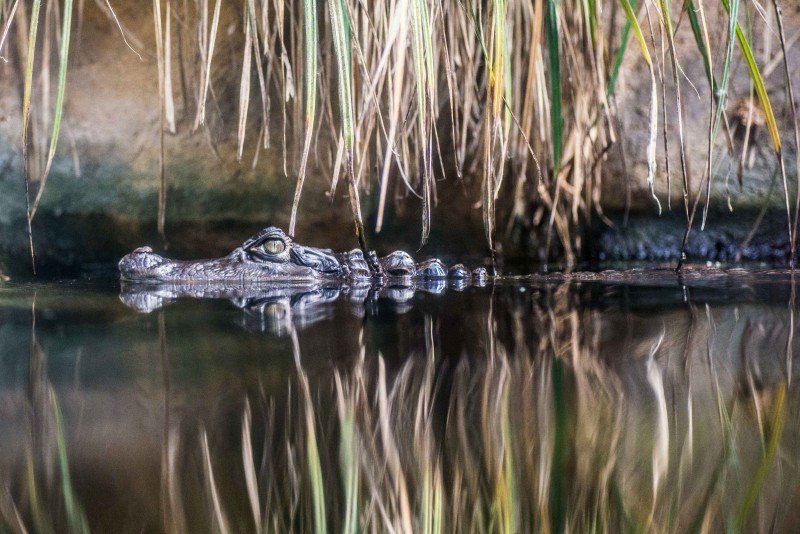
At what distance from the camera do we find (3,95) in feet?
12.1

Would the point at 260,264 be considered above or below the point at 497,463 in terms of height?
above

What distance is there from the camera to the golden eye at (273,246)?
3.46 meters

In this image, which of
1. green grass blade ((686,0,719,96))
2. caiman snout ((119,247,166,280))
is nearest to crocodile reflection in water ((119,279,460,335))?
caiman snout ((119,247,166,280))

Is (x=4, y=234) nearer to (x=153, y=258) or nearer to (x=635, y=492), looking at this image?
(x=153, y=258)

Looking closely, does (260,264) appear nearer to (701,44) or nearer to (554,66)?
(554,66)

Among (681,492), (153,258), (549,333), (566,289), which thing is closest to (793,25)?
(566,289)

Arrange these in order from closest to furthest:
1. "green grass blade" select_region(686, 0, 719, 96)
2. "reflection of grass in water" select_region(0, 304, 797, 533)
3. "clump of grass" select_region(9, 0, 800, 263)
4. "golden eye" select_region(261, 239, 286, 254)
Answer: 1. "reflection of grass in water" select_region(0, 304, 797, 533)
2. "clump of grass" select_region(9, 0, 800, 263)
3. "green grass blade" select_region(686, 0, 719, 96)
4. "golden eye" select_region(261, 239, 286, 254)

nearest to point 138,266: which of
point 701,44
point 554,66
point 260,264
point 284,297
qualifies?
point 260,264

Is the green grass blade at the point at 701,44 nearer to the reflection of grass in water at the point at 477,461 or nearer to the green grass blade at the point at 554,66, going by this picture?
the green grass blade at the point at 554,66

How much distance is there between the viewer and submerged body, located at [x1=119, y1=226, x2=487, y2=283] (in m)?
3.28

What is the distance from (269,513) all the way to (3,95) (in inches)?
140

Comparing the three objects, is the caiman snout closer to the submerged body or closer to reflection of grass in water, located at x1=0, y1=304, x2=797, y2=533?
the submerged body

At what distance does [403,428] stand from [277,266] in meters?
2.61

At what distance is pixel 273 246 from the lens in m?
3.47
